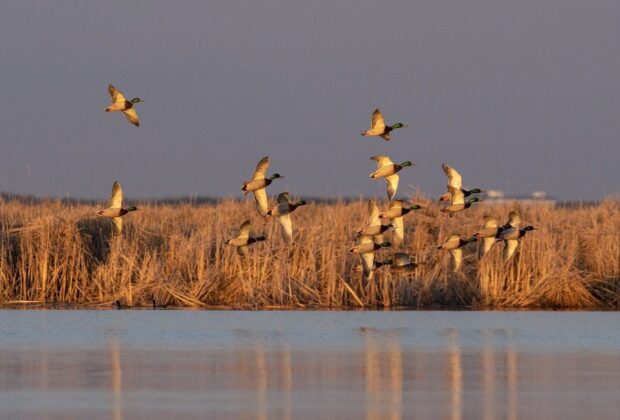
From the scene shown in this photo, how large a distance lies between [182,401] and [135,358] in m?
3.11

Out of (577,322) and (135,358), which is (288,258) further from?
(135,358)

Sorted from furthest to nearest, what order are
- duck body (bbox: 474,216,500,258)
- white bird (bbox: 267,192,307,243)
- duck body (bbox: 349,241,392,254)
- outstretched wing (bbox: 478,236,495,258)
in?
outstretched wing (bbox: 478,236,495,258) → duck body (bbox: 349,241,392,254) → duck body (bbox: 474,216,500,258) → white bird (bbox: 267,192,307,243)

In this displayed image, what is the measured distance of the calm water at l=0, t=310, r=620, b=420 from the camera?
34.2 feet

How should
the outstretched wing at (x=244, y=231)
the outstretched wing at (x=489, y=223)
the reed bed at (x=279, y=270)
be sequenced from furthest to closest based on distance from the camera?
1. the reed bed at (x=279, y=270)
2. the outstretched wing at (x=244, y=231)
3. the outstretched wing at (x=489, y=223)

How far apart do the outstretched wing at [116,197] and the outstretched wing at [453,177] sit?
4753 mm

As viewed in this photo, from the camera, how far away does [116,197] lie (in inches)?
→ 779

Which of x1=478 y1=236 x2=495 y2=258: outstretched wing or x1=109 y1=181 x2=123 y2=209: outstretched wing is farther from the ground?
x1=109 y1=181 x2=123 y2=209: outstretched wing

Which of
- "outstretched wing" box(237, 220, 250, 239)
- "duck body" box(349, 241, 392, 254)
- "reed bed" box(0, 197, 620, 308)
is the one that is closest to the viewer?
"duck body" box(349, 241, 392, 254)

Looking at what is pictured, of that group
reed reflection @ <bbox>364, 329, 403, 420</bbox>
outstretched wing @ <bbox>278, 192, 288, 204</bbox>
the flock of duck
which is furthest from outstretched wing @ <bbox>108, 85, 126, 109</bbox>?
reed reflection @ <bbox>364, 329, 403, 420</bbox>

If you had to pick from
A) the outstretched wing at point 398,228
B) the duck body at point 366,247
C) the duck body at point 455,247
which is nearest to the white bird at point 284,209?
the duck body at point 366,247

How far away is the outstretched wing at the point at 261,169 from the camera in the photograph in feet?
61.7

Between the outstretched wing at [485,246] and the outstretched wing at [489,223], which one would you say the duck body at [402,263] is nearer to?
the outstretched wing at [485,246]

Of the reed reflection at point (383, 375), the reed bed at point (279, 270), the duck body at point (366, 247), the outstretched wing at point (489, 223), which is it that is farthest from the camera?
the reed bed at point (279, 270)

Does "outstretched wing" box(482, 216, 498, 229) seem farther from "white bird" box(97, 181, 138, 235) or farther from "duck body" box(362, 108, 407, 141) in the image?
"white bird" box(97, 181, 138, 235)
